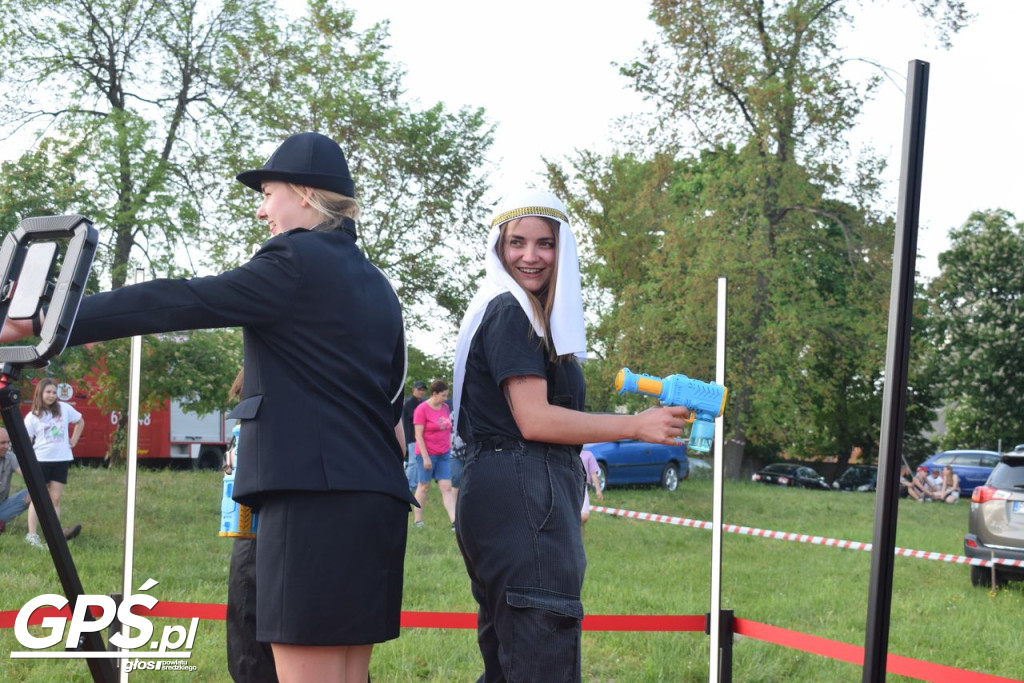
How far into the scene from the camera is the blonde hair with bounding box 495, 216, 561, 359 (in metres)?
2.72

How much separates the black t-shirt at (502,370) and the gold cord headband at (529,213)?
0.26m

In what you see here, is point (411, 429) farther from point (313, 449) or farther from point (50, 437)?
point (313, 449)

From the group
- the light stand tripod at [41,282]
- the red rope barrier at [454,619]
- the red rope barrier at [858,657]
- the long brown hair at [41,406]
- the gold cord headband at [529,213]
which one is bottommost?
the red rope barrier at [454,619]

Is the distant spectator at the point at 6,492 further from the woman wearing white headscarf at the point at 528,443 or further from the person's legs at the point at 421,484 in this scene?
the woman wearing white headscarf at the point at 528,443

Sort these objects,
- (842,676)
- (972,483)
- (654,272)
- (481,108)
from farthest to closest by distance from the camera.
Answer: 1. (972,483)
2. (654,272)
3. (481,108)
4. (842,676)

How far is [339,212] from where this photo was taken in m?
2.54

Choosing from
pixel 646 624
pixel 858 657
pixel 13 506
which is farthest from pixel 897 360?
pixel 13 506

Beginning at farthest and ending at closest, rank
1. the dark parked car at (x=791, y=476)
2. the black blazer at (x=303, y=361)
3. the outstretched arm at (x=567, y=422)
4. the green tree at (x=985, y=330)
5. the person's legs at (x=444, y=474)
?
the green tree at (x=985, y=330), the dark parked car at (x=791, y=476), the person's legs at (x=444, y=474), the outstretched arm at (x=567, y=422), the black blazer at (x=303, y=361)

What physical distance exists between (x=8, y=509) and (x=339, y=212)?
869 centimetres

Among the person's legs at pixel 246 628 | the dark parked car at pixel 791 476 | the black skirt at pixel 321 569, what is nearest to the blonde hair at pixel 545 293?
the black skirt at pixel 321 569

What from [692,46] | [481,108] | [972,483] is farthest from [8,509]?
[972,483]

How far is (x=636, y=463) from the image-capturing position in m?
18.9

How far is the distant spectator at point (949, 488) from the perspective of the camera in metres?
24.2

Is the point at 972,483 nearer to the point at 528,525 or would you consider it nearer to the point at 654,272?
the point at 654,272
